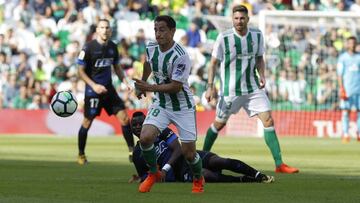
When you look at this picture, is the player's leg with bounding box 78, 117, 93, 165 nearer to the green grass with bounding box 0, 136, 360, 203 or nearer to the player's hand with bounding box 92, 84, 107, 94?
the green grass with bounding box 0, 136, 360, 203

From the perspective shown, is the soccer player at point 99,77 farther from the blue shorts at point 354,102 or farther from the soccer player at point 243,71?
the blue shorts at point 354,102

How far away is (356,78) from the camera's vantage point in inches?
951

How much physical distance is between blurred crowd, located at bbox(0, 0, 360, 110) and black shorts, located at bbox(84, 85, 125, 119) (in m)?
12.0

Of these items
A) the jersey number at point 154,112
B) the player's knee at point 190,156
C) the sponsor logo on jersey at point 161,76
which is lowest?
the player's knee at point 190,156

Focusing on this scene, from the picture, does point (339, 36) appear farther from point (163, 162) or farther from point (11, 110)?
point (163, 162)

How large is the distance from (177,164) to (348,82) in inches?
535

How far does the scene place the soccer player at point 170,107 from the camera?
10.2m

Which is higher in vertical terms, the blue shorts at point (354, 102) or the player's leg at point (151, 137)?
the player's leg at point (151, 137)

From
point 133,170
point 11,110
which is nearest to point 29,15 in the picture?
point 11,110

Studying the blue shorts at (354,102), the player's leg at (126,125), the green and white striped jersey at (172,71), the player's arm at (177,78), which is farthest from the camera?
the blue shorts at (354,102)

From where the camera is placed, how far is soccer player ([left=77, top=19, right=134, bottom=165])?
1550cm

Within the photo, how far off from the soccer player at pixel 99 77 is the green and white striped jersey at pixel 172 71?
16.6ft

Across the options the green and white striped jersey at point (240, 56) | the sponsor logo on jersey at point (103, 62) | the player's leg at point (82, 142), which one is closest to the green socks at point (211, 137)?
the green and white striped jersey at point (240, 56)

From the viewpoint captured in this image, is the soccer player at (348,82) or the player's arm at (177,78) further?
the soccer player at (348,82)
